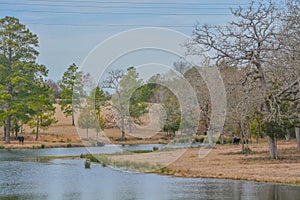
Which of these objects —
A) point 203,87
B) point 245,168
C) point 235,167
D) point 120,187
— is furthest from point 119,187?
point 203,87

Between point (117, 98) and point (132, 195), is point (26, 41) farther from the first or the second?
point (132, 195)

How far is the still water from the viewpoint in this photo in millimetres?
21391

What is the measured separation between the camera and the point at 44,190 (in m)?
24.1

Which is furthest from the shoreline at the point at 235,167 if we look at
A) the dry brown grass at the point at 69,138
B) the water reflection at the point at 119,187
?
the dry brown grass at the point at 69,138

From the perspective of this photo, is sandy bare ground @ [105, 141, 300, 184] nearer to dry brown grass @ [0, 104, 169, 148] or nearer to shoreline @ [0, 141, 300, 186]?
shoreline @ [0, 141, 300, 186]

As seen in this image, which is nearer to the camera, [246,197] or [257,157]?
[246,197]

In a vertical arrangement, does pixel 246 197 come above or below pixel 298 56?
below

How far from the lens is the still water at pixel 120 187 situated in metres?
21.4

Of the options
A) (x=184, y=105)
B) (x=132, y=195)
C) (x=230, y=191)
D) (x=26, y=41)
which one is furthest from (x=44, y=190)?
(x=26, y=41)

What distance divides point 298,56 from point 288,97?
455cm

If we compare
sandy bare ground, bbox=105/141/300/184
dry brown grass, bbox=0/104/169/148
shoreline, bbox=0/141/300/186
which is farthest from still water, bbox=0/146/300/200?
dry brown grass, bbox=0/104/169/148

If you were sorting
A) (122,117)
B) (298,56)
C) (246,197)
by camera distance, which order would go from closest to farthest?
(246,197), (298,56), (122,117)

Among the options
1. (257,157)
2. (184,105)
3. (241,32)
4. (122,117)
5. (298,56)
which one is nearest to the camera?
(298,56)

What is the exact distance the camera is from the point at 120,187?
Answer: 24672mm
